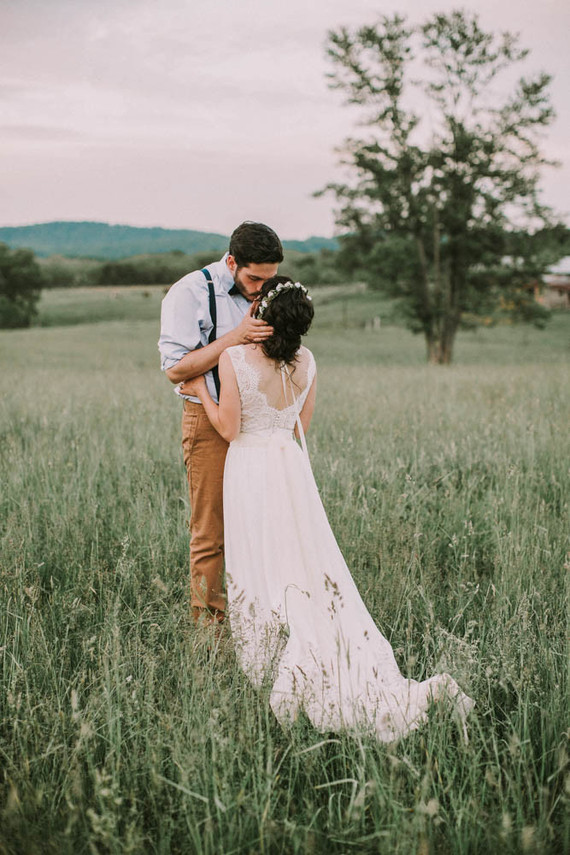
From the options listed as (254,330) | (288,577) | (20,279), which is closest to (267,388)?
(254,330)

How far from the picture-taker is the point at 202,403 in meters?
3.43

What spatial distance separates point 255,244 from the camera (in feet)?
10.5

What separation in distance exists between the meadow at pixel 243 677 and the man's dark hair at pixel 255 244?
1.75 m

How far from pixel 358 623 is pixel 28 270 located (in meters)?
80.9

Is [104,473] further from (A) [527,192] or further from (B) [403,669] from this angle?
(A) [527,192]

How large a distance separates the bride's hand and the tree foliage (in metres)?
71.1

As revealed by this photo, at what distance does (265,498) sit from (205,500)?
546 mm

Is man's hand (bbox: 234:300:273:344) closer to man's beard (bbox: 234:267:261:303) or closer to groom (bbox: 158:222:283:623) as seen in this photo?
groom (bbox: 158:222:283:623)

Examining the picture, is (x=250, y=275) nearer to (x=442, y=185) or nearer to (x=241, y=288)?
(x=241, y=288)

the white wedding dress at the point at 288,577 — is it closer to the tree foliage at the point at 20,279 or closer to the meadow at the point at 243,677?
the meadow at the point at 243,677

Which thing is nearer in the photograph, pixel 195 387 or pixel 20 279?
pixel 195 387

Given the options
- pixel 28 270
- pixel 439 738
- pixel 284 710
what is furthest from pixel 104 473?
pixel 28 270

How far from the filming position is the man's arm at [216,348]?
3104 mm

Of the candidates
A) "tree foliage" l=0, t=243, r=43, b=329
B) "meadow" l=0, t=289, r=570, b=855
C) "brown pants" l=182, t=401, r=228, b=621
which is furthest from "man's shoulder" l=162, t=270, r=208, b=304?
"tree foliage" l=0, t=243, r=43, b=329
